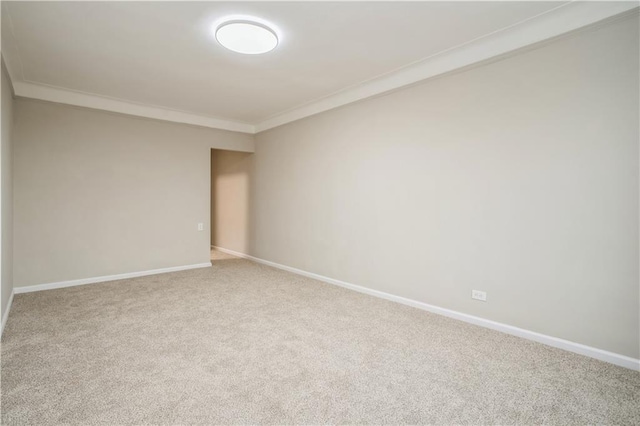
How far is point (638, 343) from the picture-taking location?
2195 mm

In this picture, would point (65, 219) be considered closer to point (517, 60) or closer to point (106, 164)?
point (106, 164)

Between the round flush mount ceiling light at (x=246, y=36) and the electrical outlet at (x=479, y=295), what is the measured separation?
9.71ft

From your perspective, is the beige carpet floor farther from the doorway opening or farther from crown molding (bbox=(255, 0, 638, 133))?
the doorway opening

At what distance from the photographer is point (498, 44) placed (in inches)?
107

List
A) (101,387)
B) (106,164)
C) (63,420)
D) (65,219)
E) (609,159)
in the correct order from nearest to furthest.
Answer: (63,420), (101,387), (609,159), (65,219), (106,164)

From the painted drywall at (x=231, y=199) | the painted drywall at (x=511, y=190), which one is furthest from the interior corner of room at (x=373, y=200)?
the painted drywall at (x=231, y=199)

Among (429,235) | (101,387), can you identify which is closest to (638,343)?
(429,235)

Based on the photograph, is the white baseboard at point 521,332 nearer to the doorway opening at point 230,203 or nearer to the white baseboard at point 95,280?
the white baseboard at point 95,280

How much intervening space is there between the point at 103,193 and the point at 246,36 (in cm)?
335

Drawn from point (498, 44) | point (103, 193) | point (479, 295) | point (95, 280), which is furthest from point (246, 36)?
point (95, 280)

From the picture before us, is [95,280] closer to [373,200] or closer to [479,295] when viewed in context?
[373,200]

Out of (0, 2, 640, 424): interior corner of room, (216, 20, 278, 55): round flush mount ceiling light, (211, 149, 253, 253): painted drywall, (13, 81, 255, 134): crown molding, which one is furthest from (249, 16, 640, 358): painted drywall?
(211, 149, 253, 253): painted drywall

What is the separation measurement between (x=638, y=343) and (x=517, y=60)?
92.3 inches

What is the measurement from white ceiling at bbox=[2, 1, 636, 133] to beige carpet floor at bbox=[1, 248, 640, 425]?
260cm
